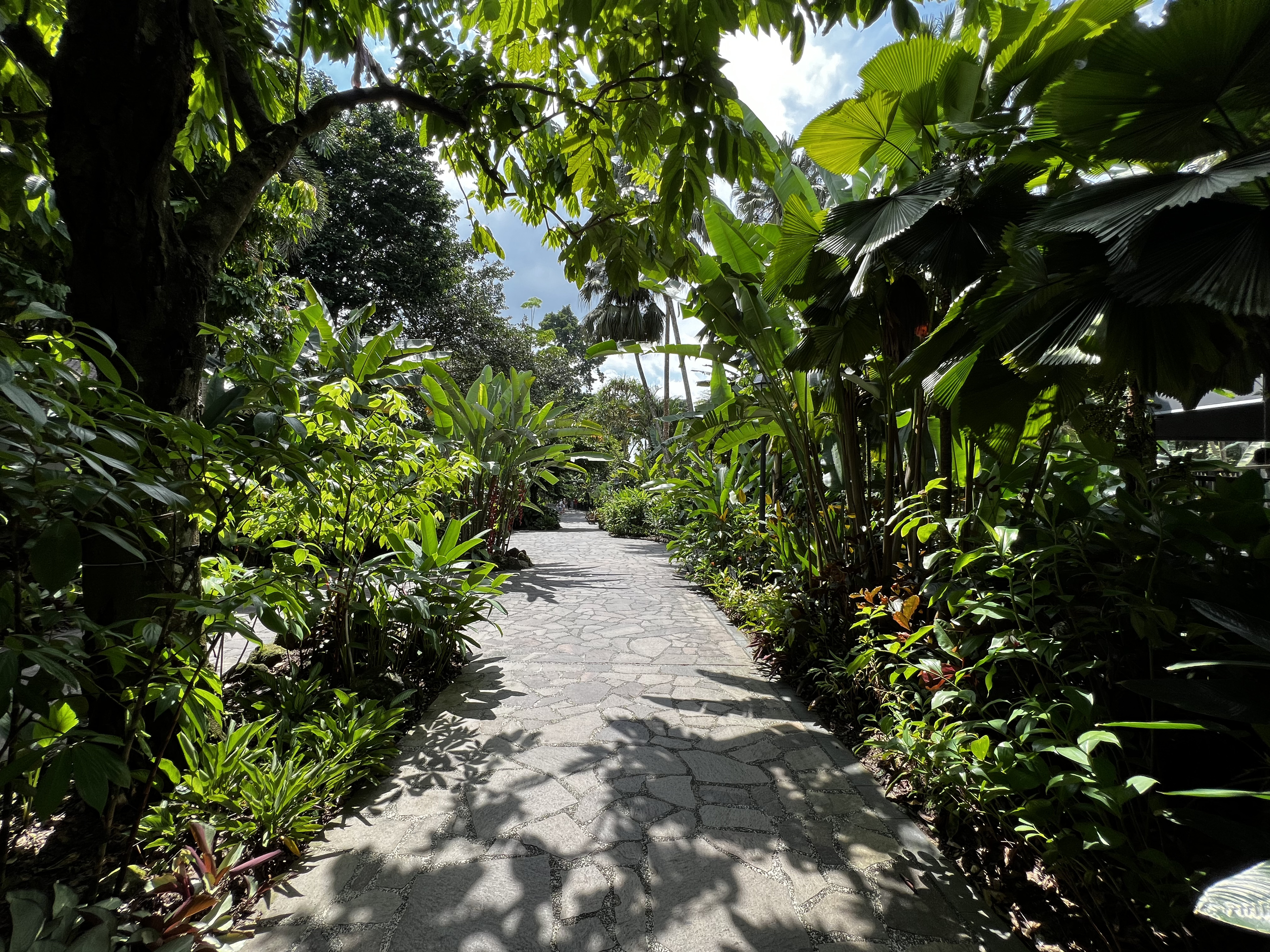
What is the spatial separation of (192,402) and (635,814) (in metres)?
2.33

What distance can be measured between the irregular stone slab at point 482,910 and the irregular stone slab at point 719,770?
3.05 ft

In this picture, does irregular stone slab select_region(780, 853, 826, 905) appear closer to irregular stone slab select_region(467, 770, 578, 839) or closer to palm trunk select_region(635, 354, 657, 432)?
irregular stone slab select_region(467, 770, 578, 839)

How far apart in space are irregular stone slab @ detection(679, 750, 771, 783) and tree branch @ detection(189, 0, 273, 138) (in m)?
3.32

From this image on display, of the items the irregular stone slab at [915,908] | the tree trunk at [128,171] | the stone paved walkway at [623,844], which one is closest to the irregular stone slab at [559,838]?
the stone paved walkway at [623,844]

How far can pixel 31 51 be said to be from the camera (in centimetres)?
181

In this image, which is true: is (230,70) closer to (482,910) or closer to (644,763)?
(482,910)

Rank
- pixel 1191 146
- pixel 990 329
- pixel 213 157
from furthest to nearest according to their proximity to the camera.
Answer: pixel 213 157
pixel 990 329
pixel 1191 146

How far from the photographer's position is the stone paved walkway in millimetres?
1714

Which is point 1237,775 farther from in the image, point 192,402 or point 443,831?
point 192,402

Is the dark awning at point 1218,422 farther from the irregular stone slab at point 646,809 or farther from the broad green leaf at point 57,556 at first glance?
the broad green leaf at point 57,556

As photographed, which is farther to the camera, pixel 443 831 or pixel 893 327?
pixel 893 327

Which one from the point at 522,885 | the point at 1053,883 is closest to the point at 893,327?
the point at 1053,883

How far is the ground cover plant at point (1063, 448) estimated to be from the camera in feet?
4.24

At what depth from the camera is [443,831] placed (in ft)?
7.25
